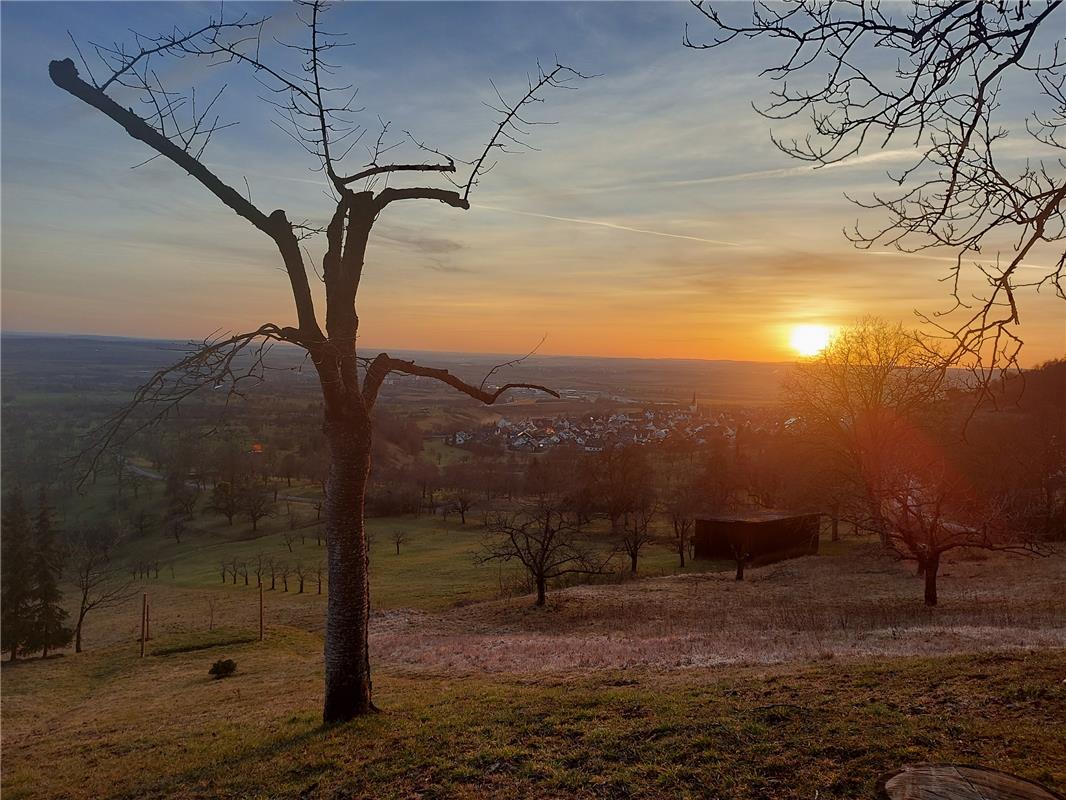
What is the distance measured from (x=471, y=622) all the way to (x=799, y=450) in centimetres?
2929

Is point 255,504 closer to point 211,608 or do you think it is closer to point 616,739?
point 211,608

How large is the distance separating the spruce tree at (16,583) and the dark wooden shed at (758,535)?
3397 centimetres

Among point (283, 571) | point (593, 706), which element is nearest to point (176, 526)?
point (283, 571)

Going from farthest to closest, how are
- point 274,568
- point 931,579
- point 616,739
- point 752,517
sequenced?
point 274,568 → point 752,517 → point 931,579 → point 616,739

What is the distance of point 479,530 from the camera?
5303cm

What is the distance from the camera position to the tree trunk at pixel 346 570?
6922 mm

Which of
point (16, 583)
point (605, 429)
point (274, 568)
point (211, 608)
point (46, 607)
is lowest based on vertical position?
point (274, 568)

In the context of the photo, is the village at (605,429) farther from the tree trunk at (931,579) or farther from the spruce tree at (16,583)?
the tree trunk at (931,579)

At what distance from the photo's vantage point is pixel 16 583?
2900 cm

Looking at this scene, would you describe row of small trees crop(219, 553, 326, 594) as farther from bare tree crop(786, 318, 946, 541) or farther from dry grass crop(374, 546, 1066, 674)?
bare tree crop(786, 318, 946, 541)

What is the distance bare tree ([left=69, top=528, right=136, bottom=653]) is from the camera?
29497 mm

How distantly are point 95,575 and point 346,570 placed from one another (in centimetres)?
3403

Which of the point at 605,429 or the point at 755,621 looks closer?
the point at 755,621

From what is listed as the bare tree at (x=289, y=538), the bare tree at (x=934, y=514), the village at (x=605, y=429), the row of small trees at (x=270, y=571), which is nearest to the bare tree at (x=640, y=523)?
the bare tree at (x=934, y=514)
